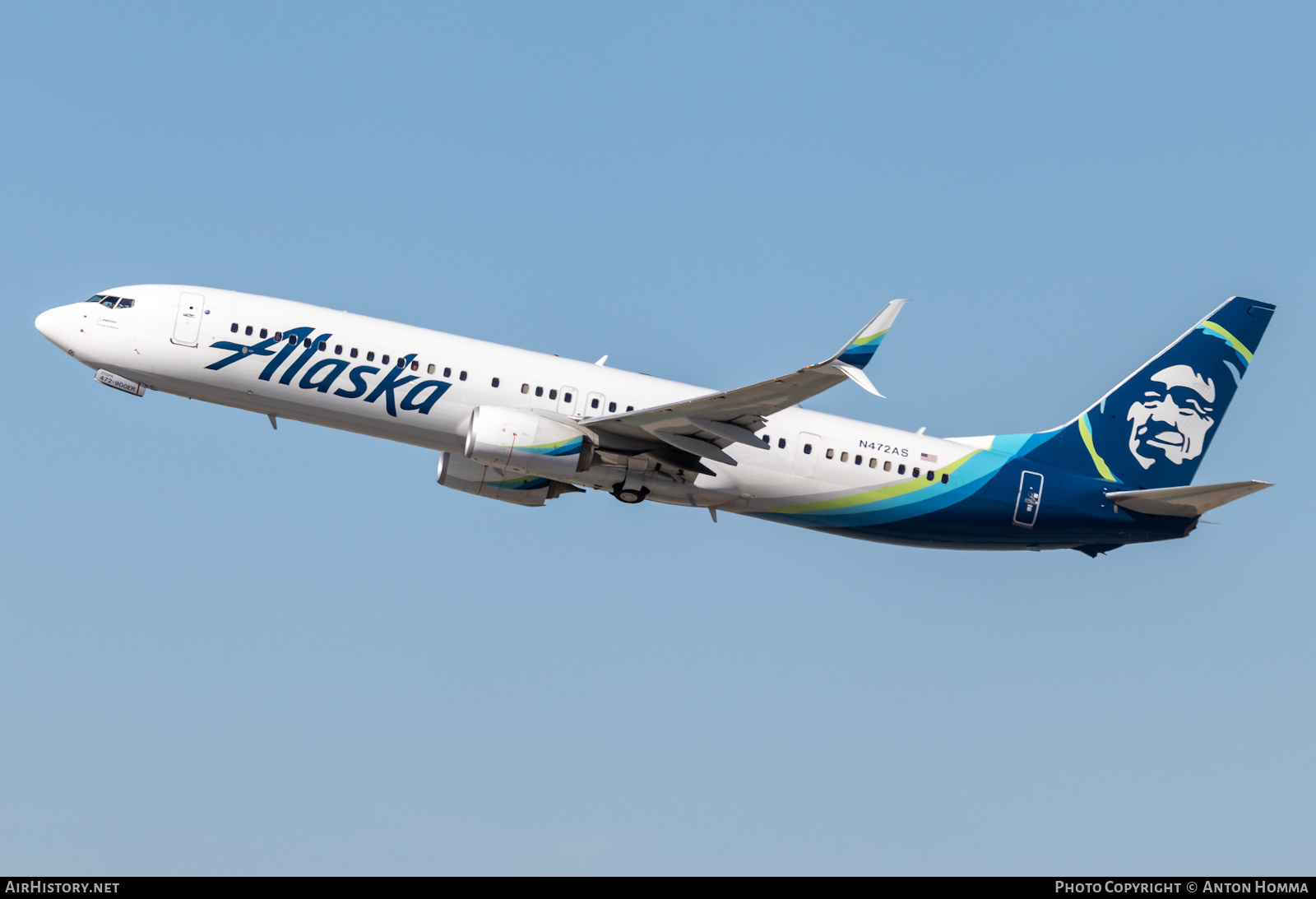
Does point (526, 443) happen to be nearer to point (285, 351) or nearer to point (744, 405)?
point (744, 405)

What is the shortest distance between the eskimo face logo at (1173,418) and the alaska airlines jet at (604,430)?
173cm

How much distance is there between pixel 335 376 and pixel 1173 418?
27.0 meters

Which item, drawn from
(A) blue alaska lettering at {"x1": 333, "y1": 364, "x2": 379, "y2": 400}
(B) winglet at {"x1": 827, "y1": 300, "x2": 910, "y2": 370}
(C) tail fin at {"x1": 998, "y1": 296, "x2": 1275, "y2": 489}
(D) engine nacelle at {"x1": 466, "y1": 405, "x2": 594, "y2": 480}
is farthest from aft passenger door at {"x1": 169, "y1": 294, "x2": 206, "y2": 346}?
(C) tail fin at {"x1": 998, "y1": 296, "x2": 1275, "y2": 489}

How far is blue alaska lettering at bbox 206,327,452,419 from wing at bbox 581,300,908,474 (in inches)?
189

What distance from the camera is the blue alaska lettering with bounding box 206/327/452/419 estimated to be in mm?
40281

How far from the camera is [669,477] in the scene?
41812 millimetres

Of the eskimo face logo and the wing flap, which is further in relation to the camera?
the eskimo face logo

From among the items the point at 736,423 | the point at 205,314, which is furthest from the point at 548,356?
the point at 205,314

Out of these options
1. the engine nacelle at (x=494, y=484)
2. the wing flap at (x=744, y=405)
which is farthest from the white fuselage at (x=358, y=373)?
the engine nacelle at (x=494, y=484)

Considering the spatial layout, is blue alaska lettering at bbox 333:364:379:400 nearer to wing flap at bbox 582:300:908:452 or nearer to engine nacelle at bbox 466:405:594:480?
engine nacelle at bbox 466:405:594:480

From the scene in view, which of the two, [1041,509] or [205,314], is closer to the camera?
[205,314]

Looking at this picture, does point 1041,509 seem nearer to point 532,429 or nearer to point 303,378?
point 532,429

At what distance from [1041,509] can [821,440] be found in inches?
298
